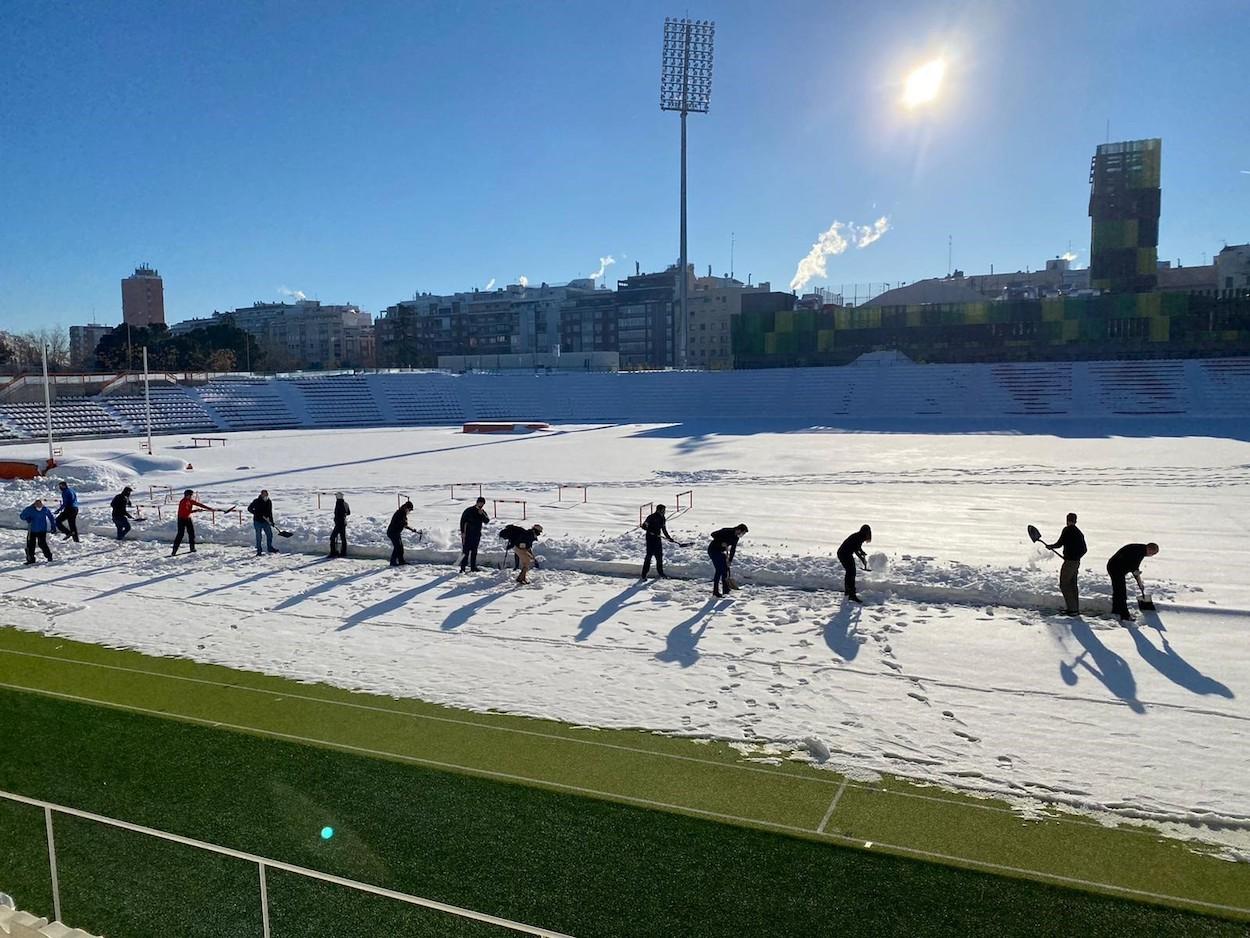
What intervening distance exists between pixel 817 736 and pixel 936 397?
5062cm

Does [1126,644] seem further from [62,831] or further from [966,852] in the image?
[62,831]

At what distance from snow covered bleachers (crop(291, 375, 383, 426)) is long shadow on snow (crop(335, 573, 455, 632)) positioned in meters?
44.1

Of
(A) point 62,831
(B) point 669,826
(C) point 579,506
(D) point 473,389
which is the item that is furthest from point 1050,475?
(D) point 473,389

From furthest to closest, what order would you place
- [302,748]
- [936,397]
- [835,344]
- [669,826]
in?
[835,344] → [936,397] → [302,748] → [669,826]

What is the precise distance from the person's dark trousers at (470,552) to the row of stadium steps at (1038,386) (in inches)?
1768

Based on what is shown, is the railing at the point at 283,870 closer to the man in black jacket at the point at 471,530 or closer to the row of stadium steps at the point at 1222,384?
the man in black jacket at the point at 471,530

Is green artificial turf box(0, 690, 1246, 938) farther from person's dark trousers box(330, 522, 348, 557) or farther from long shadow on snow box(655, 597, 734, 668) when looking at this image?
person's dark trousers box(330, 522, 348, 557)

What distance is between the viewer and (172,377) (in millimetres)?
55969

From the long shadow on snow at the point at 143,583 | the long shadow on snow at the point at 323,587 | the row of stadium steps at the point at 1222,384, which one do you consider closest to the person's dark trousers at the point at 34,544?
the long shadow on snow at the point at 143,583

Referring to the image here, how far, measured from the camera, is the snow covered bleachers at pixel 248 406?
5309 centimetres

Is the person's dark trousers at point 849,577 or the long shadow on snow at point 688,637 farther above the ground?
the person's dark trousers at point 849,577

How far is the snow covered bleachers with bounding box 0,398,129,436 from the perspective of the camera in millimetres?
44969

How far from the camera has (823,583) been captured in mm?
13094

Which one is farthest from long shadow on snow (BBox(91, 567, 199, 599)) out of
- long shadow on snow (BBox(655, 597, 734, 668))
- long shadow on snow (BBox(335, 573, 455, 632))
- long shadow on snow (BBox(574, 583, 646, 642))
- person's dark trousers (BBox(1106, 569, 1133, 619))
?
person's dark trousers (BBox(1106, 569, 1133, 619))
